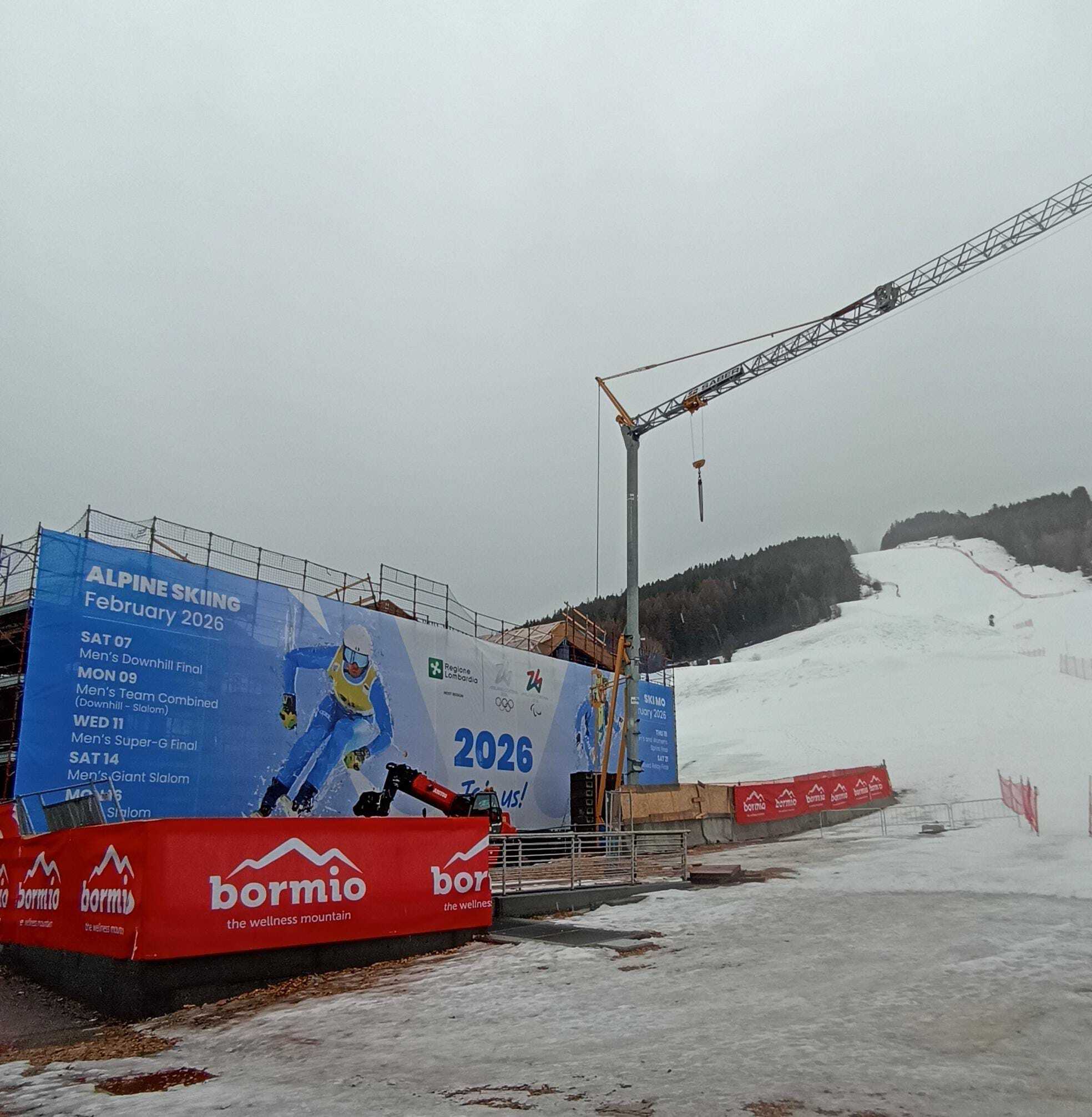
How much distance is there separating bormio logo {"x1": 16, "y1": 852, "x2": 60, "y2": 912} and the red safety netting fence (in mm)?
23205

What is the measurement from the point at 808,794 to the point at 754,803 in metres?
3.88

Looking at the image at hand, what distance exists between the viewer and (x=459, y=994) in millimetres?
9422

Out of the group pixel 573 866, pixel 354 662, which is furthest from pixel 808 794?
pixel 573 866

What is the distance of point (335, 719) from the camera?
91.4 feet

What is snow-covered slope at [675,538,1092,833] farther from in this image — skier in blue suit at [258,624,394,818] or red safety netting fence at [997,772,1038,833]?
skier in blue suit at [258,624,394,818]

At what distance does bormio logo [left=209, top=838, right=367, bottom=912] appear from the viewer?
1002cm

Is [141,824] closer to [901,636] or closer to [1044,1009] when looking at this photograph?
[1044,1009]

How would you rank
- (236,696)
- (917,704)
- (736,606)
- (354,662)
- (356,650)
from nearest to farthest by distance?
(236,696) → (354,662) → (356,650) → (917,704) → (736,606)

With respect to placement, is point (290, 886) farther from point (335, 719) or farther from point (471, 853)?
point (335, 719)

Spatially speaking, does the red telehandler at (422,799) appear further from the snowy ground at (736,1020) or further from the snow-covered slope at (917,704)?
the snow-covered slope at (917,704)

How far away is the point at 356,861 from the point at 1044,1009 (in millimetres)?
7471

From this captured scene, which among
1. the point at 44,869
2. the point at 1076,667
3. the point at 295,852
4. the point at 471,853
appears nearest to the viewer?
the point at 295,852

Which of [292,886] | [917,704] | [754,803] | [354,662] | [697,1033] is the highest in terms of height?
[917,704]

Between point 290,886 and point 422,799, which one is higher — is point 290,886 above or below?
below
